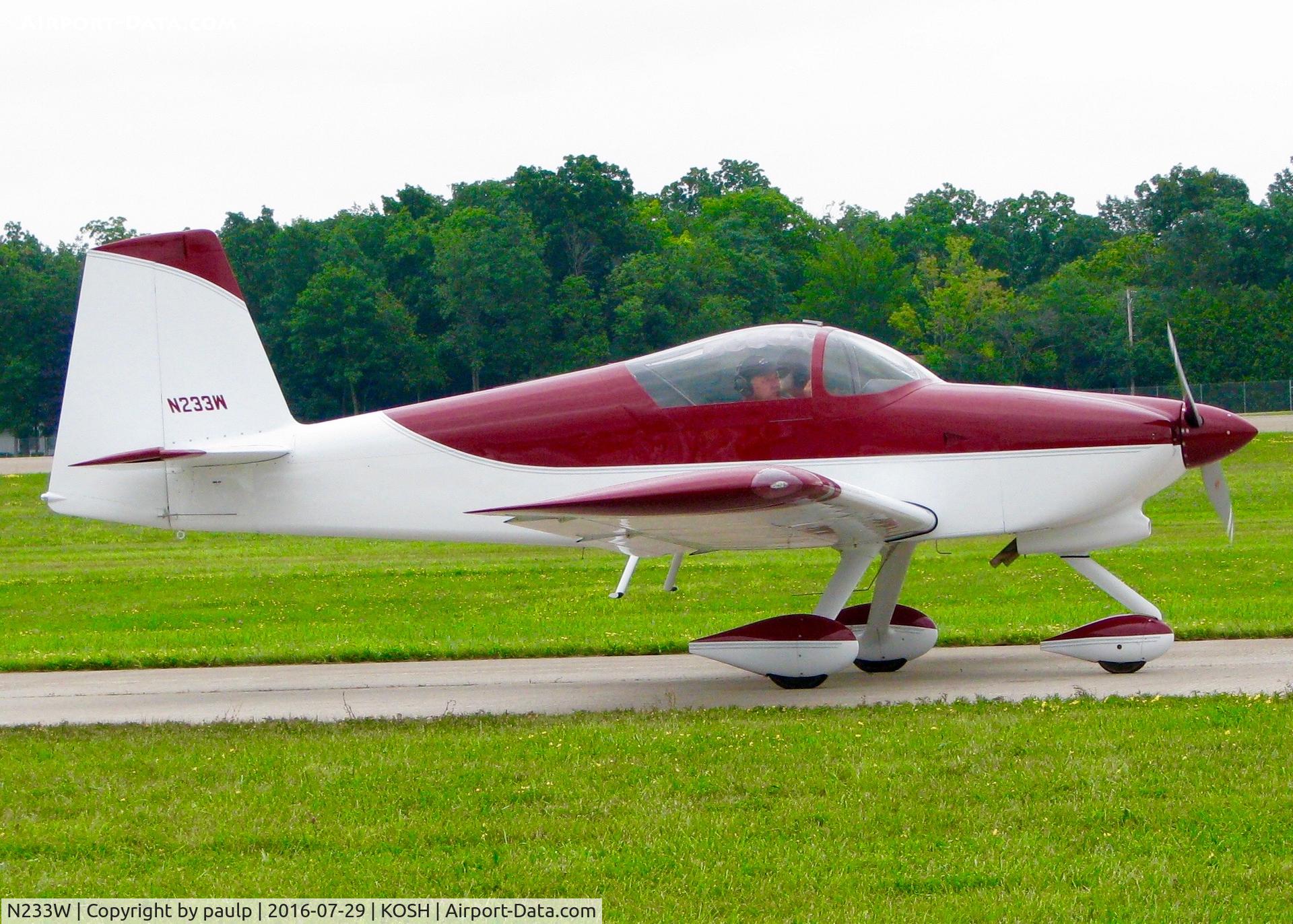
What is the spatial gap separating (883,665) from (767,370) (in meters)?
2.71

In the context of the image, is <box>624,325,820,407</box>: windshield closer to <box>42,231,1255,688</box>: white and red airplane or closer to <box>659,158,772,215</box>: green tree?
<box>42,231,1255,688</box>: white and red airplane

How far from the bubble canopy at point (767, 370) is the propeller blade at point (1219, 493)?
261cm

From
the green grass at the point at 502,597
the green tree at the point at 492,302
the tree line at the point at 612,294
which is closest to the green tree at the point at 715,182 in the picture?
the tree line at the point at 612,294

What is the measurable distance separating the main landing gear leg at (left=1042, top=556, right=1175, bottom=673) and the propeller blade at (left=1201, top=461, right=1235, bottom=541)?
0.99m

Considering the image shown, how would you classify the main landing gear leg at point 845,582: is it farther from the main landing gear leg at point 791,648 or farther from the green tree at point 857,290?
the green tree at point 857,290

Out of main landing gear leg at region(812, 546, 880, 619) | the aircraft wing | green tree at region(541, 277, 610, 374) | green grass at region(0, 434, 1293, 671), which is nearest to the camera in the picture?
the aircraft wing

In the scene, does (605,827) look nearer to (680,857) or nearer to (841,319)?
(680,857)

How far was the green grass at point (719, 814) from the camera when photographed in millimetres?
5301

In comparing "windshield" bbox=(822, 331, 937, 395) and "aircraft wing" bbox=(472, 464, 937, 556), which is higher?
"windshield" bbox=(822, 331, 937, 395)

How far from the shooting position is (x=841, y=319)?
3265 inches

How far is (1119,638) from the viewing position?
33.1 feet

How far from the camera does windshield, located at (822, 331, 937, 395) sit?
10.0m

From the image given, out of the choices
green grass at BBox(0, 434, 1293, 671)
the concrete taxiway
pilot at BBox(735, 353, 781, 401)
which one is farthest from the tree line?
pilot at BBox(735, 353, 781, 401)

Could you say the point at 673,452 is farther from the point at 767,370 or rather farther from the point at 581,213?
the point at 581,213
